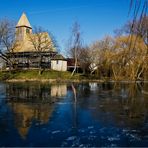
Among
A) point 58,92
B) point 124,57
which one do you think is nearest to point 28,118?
point 58,92

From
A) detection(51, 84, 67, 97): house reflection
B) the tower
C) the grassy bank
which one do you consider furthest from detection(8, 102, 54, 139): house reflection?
the tower

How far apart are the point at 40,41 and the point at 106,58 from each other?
16.4 m

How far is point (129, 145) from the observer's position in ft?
27.7

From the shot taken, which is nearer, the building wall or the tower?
the building wall

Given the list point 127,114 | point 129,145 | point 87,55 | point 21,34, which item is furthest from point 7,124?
point 21,34

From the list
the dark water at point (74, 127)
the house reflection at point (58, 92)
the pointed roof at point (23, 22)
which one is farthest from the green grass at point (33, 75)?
the dark water at point (74, 127)

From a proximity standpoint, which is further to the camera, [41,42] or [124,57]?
[41,42]

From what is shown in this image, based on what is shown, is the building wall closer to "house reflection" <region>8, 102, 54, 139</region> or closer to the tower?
the tower

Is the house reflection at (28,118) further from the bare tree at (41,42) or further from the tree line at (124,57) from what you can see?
the bare tree at (41,42)

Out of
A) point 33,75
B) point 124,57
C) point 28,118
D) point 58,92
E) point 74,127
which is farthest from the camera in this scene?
point 33,75

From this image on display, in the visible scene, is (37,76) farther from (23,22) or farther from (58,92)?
(23,22)

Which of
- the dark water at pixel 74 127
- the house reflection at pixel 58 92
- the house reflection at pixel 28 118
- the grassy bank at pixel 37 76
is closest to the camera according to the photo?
the dark water at pixel 74 127

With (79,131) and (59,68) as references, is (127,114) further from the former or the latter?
(59,68)

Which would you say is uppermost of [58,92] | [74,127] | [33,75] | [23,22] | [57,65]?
[23,22]
